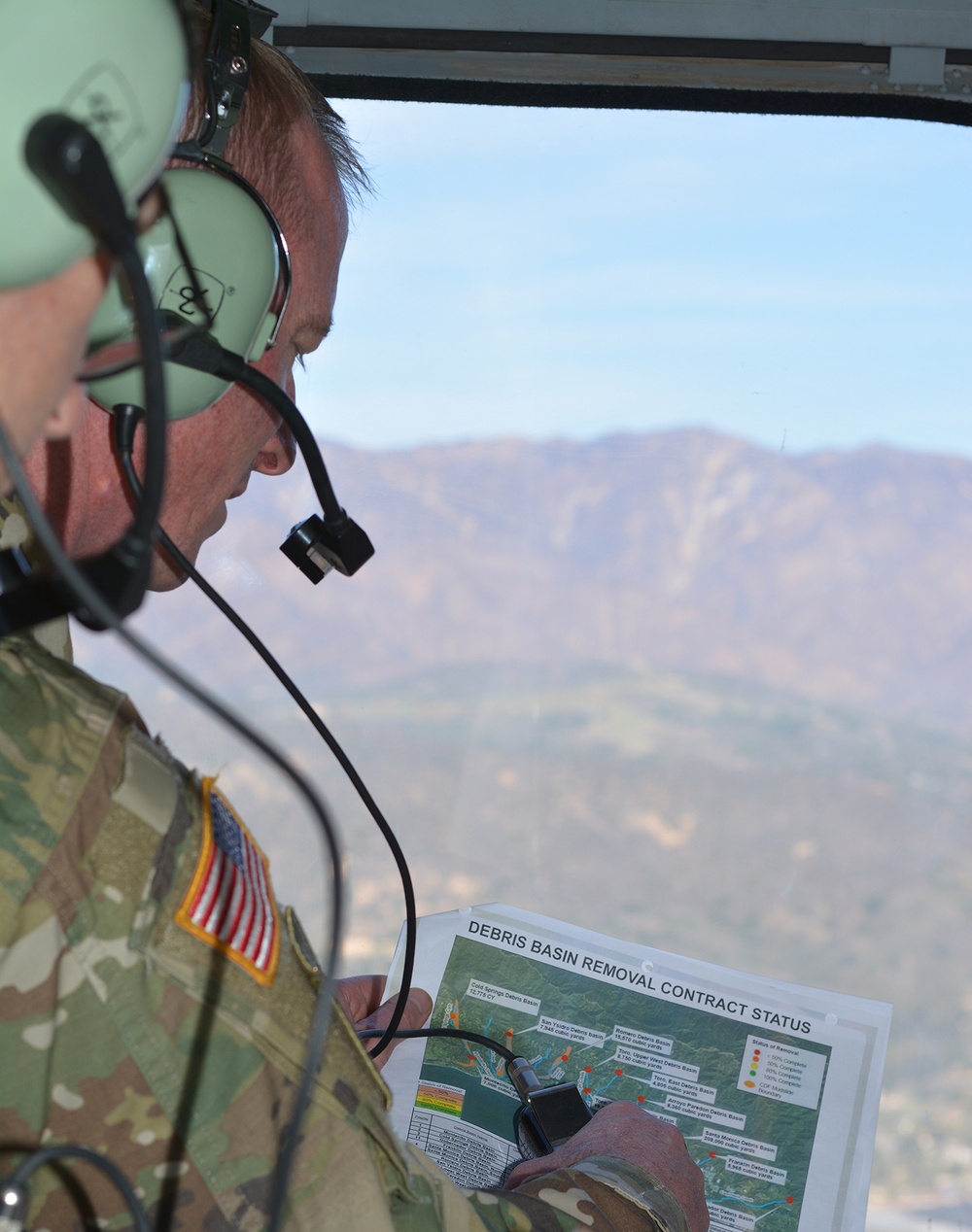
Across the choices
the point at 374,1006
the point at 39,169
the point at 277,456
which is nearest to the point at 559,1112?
the point at 374,1006

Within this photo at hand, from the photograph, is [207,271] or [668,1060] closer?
[207,271]

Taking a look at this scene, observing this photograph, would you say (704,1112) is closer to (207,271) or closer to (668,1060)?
(668,1060)

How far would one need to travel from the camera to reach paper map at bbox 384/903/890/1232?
0.88 metres

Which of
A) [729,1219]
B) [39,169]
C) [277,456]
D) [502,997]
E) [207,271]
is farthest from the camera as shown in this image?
[277,456]

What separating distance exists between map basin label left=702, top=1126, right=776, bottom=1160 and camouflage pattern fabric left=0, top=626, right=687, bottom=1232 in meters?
0.35

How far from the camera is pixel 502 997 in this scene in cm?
97

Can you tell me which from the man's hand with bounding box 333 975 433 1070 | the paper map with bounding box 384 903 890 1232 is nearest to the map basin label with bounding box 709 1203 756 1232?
the paper map with bounding box 384 903 890 1232

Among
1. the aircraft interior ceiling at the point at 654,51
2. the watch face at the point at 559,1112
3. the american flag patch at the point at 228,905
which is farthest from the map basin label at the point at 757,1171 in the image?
the aircraft interior ceiling at the point at 654,51

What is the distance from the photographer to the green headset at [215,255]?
704mm

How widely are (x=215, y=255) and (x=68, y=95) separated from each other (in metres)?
0.34

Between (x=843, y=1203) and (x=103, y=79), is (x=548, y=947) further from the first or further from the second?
(x=103, y=79)

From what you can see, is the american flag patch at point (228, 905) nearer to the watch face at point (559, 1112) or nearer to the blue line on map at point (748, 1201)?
the watch face at point (559, 1112)

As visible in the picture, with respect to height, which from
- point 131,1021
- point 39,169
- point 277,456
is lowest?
point 131,1021

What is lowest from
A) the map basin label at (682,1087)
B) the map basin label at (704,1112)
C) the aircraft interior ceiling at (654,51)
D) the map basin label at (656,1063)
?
the map basin label at (704,1112)
